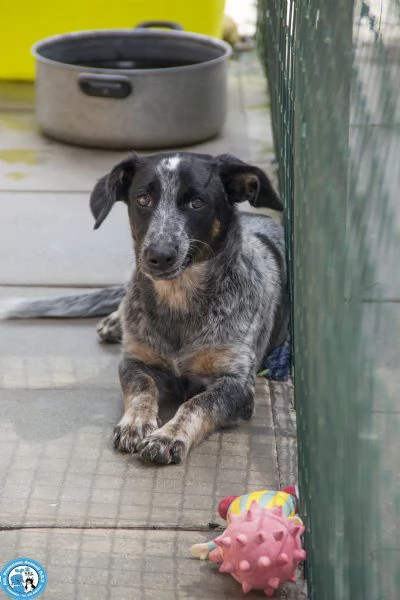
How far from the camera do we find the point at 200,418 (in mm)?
3855

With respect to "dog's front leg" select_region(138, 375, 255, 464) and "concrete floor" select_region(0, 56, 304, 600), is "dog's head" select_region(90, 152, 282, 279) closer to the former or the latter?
"dog's front leg" select_region(138, 375, 255, 464)

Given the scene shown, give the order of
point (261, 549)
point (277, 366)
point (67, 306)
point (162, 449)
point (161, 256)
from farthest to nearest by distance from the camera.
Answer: point (67, 306), point (277, 366), point (161, 256), point (162, 449), point (261, 549)

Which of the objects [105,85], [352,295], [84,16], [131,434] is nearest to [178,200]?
[131,434]

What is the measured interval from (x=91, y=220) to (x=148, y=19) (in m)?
2.90

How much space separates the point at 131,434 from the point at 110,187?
38.7 inches

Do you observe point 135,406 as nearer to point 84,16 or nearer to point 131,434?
point 131,434

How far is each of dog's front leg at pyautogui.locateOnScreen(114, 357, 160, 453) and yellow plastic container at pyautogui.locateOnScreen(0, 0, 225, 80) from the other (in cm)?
469

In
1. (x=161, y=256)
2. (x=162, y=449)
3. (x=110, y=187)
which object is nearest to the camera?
(x=162, y=449)

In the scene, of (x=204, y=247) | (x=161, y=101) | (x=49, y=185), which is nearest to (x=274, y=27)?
(x=161, y=101)

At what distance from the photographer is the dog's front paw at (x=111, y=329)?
4652mm

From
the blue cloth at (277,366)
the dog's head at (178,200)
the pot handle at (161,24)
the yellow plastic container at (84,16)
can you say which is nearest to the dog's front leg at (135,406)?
the dog's head at (178,200)

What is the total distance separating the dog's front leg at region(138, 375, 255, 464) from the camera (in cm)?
370

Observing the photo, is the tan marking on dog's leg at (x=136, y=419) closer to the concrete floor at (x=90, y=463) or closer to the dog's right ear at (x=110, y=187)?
the concrete floor at (x=90, y=463)

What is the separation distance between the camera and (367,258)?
1939mm
